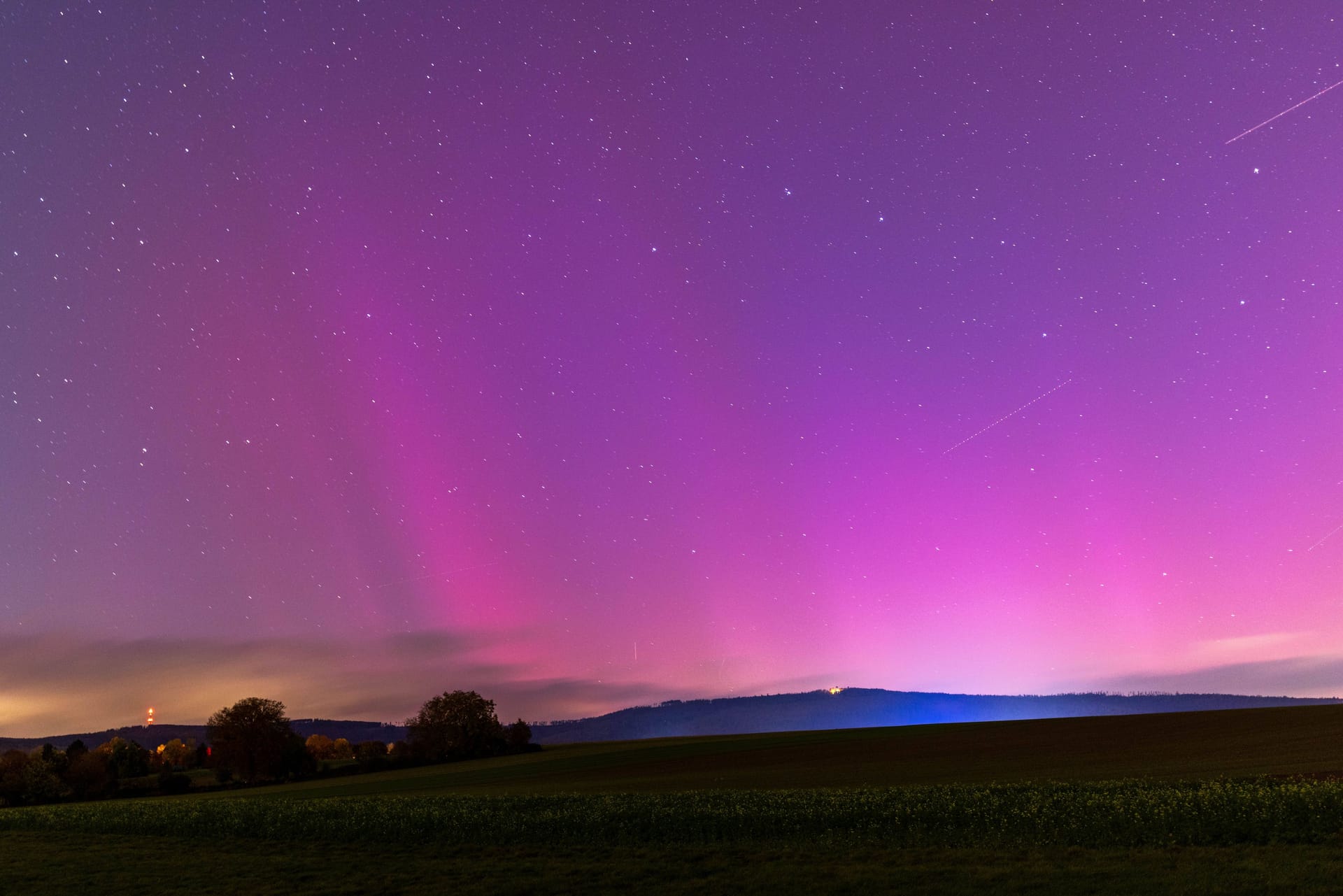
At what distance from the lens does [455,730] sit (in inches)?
4592

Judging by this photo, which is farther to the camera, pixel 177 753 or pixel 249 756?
pixel 177 753

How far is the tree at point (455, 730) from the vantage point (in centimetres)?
11469

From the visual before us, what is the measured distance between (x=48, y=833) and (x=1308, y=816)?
54124mm

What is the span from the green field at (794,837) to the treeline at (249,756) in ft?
166

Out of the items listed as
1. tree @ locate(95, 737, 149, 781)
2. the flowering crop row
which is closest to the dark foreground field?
the flowering crop row

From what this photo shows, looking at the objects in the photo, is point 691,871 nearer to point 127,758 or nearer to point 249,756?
point 249,756

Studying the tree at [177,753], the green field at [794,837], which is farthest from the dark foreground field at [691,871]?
the tree at [177,753]

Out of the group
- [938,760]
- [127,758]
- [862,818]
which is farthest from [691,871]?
[127,758]

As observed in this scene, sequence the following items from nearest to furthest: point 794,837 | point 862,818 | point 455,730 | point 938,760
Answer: point 794,837, point 862,818, point 938,760, point 455,730

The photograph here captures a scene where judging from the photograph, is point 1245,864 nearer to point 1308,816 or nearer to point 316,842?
point 1308,816

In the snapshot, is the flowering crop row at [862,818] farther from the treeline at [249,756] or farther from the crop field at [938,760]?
the treeline at [249,756]

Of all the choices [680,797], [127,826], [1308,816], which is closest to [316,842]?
[680,797]

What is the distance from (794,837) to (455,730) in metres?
98.7

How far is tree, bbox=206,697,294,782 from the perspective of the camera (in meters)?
101
